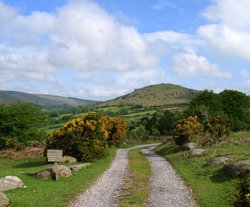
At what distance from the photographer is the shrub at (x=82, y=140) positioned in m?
44.8

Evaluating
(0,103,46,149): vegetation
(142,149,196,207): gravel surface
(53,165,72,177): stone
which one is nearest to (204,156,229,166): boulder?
(142,149,196,207): gravel surface

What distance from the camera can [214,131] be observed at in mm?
52094

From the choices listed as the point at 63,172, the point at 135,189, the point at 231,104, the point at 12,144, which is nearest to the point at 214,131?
the point at 63,172

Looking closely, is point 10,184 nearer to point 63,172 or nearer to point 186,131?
point 63,172

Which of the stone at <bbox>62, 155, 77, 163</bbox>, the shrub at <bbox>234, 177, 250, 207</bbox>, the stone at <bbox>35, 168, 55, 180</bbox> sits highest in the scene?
the shrub at <bbox>234, 177, 250, 207</bbox>

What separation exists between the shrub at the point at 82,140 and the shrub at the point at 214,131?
1428cm

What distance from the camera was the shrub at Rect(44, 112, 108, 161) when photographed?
44.8 metres

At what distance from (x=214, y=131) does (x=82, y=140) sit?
18.9 m

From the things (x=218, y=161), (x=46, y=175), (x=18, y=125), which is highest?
(x=18, y=125)

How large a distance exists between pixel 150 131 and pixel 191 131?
243 ft

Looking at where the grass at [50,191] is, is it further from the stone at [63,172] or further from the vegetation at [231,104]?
the vegetation at [231,104]

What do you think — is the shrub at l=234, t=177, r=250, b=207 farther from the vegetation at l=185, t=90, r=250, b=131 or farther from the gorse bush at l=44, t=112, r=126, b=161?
the vegetation at l=185, t=90, r=250, b=131

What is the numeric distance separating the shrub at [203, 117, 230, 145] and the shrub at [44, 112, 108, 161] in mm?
14281

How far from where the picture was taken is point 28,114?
65250mm
